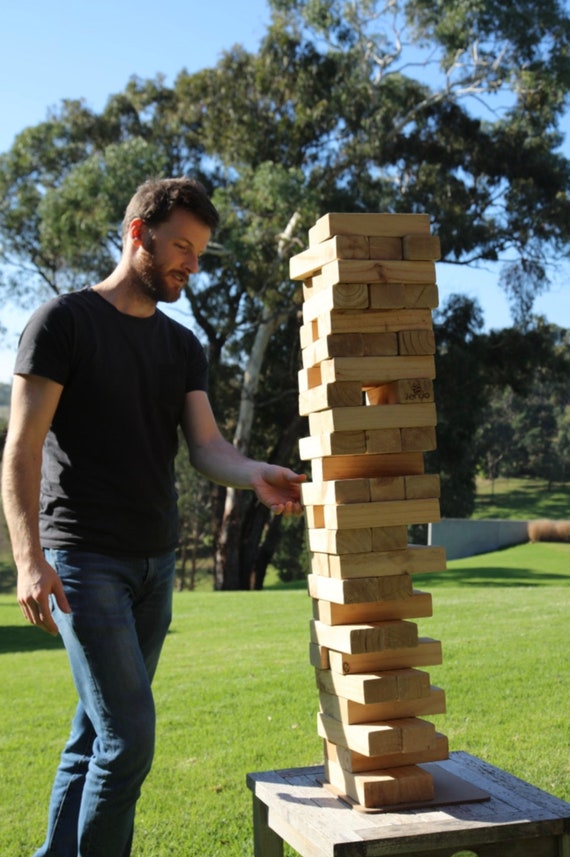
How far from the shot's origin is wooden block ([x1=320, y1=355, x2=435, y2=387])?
2.79m

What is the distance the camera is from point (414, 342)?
2.86 metres

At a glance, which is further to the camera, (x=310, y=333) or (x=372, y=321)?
(x=310, y=333)

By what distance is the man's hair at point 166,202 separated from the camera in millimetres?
2963

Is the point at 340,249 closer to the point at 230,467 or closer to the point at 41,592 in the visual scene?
the point at 230,467

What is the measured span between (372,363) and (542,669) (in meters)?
4.98

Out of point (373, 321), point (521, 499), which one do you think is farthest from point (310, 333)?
point (521, 499)

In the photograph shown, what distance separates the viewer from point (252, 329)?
2523 centimetres

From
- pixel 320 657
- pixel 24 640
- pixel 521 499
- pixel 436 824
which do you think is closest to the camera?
pixel 436 824

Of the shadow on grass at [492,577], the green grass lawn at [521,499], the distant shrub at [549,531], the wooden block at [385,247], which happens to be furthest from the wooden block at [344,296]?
the green grass lawn at [521,499]

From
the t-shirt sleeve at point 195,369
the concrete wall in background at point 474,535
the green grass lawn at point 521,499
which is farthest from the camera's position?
the green grass lawn at point 521,499

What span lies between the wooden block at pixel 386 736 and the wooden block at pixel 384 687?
0.21 feet

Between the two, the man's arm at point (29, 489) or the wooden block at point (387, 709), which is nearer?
the man's arm at point (29, 489)

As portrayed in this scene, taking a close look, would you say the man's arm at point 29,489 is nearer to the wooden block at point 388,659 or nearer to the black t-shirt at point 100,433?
the black t-shirt at point 100,433

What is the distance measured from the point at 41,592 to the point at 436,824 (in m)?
1.18
